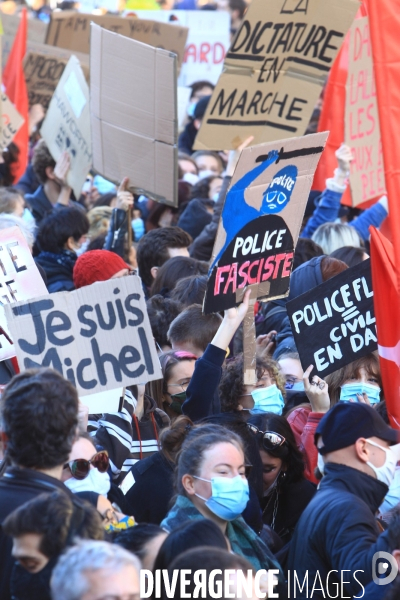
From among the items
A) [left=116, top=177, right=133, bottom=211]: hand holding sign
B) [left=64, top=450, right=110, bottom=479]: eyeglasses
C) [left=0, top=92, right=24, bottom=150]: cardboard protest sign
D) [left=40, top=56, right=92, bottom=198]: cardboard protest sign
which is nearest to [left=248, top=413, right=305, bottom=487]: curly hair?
[left=64, top=450, right=110, bottom=479]: eyeglasses

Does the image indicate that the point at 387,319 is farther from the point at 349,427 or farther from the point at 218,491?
the point at 218,491

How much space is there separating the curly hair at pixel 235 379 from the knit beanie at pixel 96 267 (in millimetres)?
1184

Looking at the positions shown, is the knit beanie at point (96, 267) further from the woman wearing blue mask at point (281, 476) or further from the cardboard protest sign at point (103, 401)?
the woman wearing blue mask at point (281, 476)

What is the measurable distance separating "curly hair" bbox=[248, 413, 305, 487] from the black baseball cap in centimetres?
62

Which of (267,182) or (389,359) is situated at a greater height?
(267,182)

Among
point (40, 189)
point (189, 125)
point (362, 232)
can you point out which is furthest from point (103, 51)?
point (189, 125)

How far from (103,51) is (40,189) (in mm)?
2077

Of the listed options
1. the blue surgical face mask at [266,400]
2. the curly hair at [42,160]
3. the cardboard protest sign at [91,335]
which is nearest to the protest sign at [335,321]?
the blue surgical face mask at [266,400]

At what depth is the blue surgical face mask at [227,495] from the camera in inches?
140

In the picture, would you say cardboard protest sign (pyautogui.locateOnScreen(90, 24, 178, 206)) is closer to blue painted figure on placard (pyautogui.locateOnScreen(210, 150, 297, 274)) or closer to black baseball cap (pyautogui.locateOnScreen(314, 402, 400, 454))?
blue painted figure on placard (pyautogui.locateOnScreen(210, 150, 297, 274))

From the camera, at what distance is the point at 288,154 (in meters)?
4.75

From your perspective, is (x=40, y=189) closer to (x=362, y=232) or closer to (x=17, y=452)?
(x=362, y=232)

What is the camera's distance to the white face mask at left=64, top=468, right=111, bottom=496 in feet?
11.4

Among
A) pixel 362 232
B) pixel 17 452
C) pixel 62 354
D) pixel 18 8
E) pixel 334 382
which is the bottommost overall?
pixel 18 8
